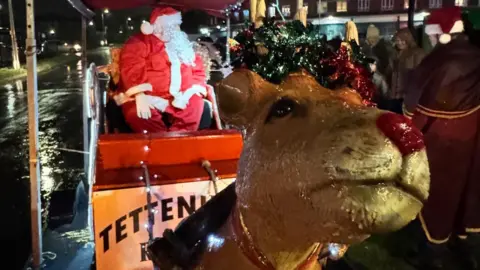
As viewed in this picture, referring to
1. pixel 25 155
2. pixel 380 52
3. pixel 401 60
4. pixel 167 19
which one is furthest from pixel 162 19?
pixel 380 52

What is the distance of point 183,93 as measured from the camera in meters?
4.70

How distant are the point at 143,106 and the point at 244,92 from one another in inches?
113

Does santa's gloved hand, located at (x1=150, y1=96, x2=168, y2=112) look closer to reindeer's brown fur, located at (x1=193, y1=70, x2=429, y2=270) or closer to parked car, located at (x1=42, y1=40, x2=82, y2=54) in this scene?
reindeer's brown fur, located at (x1=193, y1=70, x2=429, y2=270)

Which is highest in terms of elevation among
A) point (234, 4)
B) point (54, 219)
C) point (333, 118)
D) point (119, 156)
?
point (234, 4)

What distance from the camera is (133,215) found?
3.18m

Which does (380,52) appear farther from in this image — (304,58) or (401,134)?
(401,134)

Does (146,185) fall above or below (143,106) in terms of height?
below

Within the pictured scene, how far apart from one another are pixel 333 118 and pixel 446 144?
361 centimetres

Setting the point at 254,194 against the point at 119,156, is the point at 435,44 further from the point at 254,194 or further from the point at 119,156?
the point at 254,194

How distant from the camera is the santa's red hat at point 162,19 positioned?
4730 millimetres

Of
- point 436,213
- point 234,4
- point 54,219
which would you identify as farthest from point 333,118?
point 54,219

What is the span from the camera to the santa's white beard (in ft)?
15.7

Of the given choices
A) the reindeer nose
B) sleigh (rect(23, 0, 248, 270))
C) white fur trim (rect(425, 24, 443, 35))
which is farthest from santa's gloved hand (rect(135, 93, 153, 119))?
the reindeer nose

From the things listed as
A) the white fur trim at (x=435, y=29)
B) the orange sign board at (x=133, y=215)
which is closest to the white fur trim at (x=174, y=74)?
the orange sign board at (x=133, y=215)
